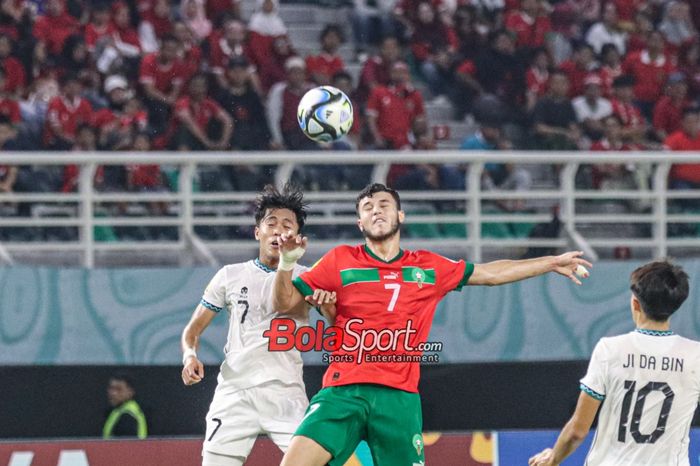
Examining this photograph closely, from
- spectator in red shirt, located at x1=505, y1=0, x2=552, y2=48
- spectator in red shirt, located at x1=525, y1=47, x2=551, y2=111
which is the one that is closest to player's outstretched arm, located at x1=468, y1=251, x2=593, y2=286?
spectator in red shirt, located at x1=525, y1=47, x2=551, y2=111

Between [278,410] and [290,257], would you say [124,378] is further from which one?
[290,257]

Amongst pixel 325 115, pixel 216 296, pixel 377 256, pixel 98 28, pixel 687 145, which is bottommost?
pixel 216 296

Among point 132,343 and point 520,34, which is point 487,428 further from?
point 520,34

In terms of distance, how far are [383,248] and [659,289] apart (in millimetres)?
1861

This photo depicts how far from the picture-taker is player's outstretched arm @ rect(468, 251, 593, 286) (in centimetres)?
738

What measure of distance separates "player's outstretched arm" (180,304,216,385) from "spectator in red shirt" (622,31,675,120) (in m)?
8.79

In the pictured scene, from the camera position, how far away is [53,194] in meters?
11.6

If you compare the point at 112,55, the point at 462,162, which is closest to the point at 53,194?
the point at 112,55

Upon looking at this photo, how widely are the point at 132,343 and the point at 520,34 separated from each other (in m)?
6.20

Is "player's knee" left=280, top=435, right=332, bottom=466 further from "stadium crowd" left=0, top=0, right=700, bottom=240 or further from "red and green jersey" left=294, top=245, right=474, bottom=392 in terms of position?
"stadium crowd" left=0, top=0, right=700, bottom=240

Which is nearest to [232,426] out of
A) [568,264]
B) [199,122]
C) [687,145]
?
[568,264]

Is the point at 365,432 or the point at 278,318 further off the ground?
the point at 278,318

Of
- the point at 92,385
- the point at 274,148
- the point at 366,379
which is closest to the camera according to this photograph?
the point at 366,379

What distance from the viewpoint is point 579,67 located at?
15680 millimetres
